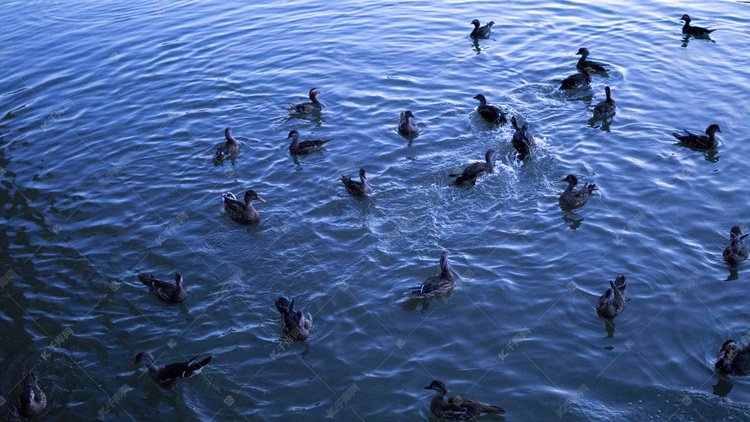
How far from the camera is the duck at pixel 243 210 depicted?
1261 cm

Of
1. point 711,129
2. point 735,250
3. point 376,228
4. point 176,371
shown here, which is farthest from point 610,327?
point 711,129

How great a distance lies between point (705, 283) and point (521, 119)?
22.9 ft

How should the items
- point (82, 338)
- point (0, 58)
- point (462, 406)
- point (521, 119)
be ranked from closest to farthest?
1. point (462, 406)
2. point (82, 338)
3. point (521, 119)
4. point (0, 58)

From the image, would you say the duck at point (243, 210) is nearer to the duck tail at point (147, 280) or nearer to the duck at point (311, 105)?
the duck tail at point (147, 280)

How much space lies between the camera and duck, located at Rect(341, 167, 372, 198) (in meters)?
13.0

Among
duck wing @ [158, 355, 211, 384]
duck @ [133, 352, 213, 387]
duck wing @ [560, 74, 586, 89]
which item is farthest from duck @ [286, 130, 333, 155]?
duck wing @ [560, 74, 586, 89]

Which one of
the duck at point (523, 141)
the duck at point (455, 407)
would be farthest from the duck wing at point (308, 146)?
the duck at point (455, 407)

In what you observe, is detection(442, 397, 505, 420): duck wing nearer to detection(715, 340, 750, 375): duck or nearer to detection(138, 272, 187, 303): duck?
detection(715, 340, 750, 375): duck

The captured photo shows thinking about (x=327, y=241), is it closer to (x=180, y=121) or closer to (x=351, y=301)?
(x=351, y=301)

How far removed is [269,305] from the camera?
1056cm

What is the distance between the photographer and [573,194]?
12648 mm

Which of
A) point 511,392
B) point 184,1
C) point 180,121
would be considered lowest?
point 511,392

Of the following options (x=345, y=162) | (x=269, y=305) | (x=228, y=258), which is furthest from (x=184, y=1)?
(x=269, y=305)

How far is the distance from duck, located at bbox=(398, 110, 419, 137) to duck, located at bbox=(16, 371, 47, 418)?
391 inches
